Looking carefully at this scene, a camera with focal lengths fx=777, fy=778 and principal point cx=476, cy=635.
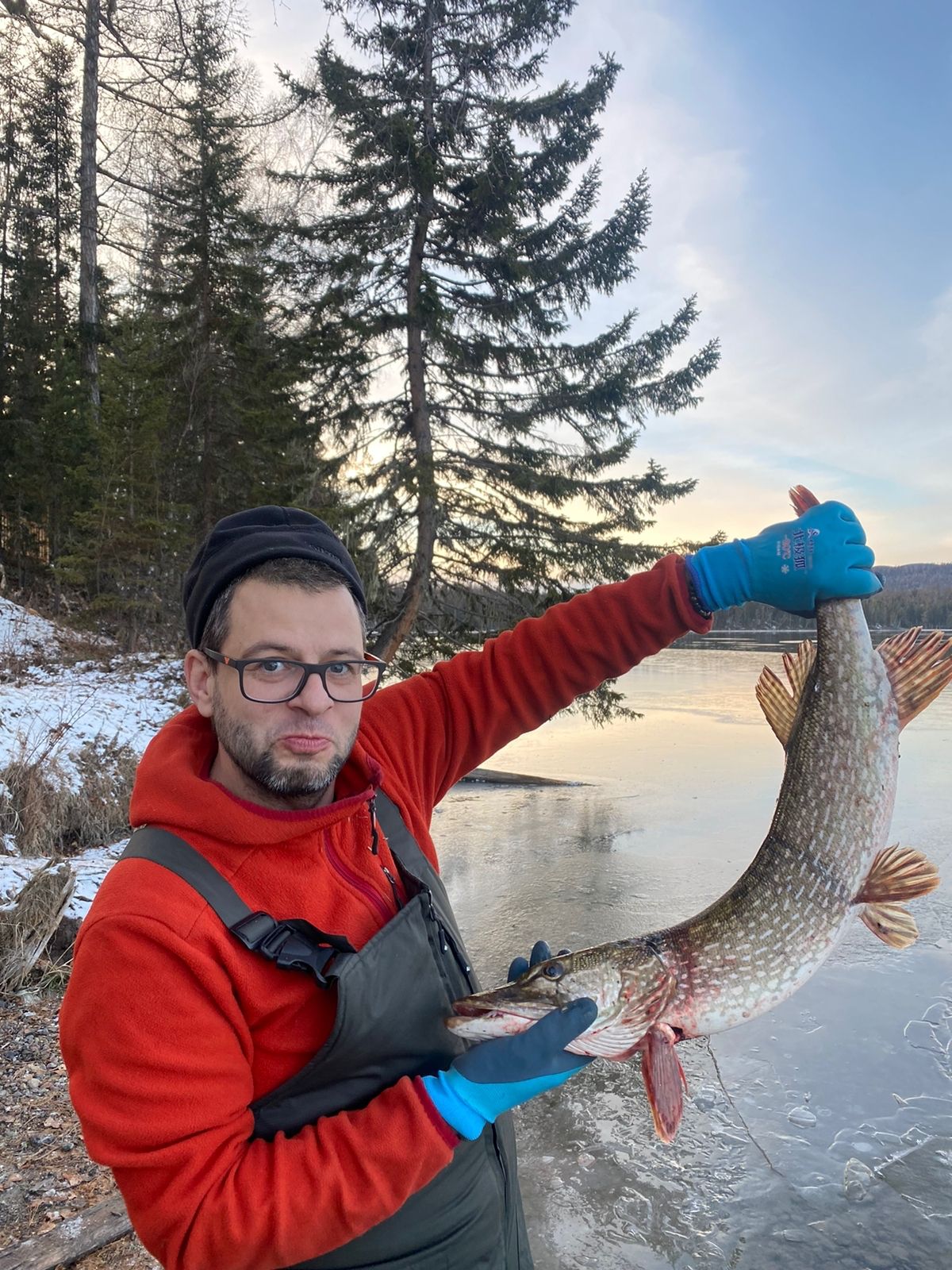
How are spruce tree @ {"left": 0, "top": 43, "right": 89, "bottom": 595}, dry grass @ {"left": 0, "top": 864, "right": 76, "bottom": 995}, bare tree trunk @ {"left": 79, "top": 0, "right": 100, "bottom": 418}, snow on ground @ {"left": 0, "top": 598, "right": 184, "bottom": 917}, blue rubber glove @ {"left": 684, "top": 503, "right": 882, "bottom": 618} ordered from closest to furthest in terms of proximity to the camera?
blue rubber glove @ {"left": 684, "top": 503, "right": 882, "bottom": 618}, dry grass @ {"left": 0, "top": 864, "right": 76, "bottom": 995}, snow on ground @ {"left": 0, "top": 598, "right": 184, "bottom": 917}, bare tree trunk @ {"left": 79, "top": 0, "right": 100, "bottom": 418}, spruce tree @ {"left": 0, "top": 43, "right": 89, "bottom": 595}

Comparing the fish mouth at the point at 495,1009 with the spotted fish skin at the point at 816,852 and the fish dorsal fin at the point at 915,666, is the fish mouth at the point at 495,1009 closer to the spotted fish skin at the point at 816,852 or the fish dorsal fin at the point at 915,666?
the spotted fish skin at the point at 816,852

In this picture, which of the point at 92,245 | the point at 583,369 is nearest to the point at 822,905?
the point at 583,369

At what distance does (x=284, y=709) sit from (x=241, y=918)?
380mm

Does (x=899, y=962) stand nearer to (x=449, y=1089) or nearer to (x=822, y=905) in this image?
(x=822, y=905)

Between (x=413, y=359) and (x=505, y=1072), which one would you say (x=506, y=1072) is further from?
(x=413, y=359)

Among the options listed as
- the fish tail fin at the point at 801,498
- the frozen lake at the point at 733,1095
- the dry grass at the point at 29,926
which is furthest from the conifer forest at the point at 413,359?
the fish tail fin at the point at 801,498

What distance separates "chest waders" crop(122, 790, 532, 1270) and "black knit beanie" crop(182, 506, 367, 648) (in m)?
0.47

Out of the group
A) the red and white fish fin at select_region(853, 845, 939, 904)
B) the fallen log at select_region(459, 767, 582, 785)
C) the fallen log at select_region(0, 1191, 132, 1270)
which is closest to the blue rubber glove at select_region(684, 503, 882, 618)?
the red and white fish fin at select_region(853, 845, 939, 904)

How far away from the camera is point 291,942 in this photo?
1320mm

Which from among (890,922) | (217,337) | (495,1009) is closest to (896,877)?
(890,922)

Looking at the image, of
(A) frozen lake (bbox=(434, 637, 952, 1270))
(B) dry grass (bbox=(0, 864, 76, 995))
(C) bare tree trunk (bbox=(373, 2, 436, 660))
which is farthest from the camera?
(C) bare tree trunk (bbox=(373, 2, 436, 660))

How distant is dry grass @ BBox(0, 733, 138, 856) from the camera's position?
520 cm

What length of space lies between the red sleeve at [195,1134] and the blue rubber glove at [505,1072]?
70 millimetres

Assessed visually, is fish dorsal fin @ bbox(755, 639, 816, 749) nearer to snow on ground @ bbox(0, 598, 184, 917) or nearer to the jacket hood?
the jacket hood
